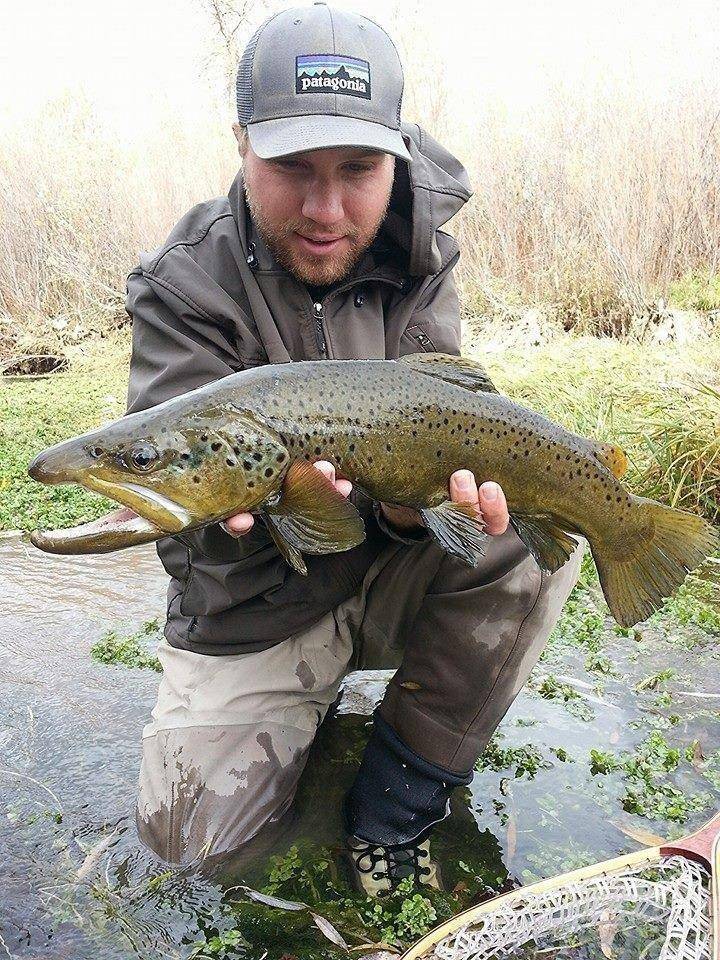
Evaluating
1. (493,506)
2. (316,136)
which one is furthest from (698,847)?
(316,136)

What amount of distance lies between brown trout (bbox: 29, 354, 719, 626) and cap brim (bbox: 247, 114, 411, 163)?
0.64m

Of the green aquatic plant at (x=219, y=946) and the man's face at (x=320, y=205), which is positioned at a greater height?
the man's face at (x=320, y=205)

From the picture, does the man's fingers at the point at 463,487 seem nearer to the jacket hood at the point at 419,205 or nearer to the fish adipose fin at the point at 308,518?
the fish adipose fin at the point at 308,518

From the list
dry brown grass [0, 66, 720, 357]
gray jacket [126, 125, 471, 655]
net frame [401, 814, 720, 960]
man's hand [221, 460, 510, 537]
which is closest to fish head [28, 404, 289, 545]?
man's hand [221, 460, 510, 537]

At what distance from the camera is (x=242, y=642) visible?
2.74 m

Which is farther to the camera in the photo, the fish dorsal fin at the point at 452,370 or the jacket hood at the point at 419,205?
the jacket hood at the point at 419,205

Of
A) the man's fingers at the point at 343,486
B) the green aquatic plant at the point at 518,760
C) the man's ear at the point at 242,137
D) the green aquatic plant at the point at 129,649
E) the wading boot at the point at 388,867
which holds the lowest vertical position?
the green aquatic plant at the point at 129,649

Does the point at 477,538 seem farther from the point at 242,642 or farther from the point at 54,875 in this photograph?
the point at 54,875

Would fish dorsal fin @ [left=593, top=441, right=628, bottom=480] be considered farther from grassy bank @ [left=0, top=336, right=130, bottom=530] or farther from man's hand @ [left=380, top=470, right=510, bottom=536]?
grassy bank @ [left=0, top=336, right=130, bottom=530]

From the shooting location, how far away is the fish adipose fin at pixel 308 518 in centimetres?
214

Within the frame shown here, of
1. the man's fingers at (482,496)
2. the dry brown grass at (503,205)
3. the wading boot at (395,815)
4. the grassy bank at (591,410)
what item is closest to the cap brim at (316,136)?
the man's fingers at (482,496)

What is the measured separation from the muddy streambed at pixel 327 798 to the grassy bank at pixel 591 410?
1024 mm

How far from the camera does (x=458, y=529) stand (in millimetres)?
2348

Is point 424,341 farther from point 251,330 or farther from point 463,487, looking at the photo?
point 463,487
